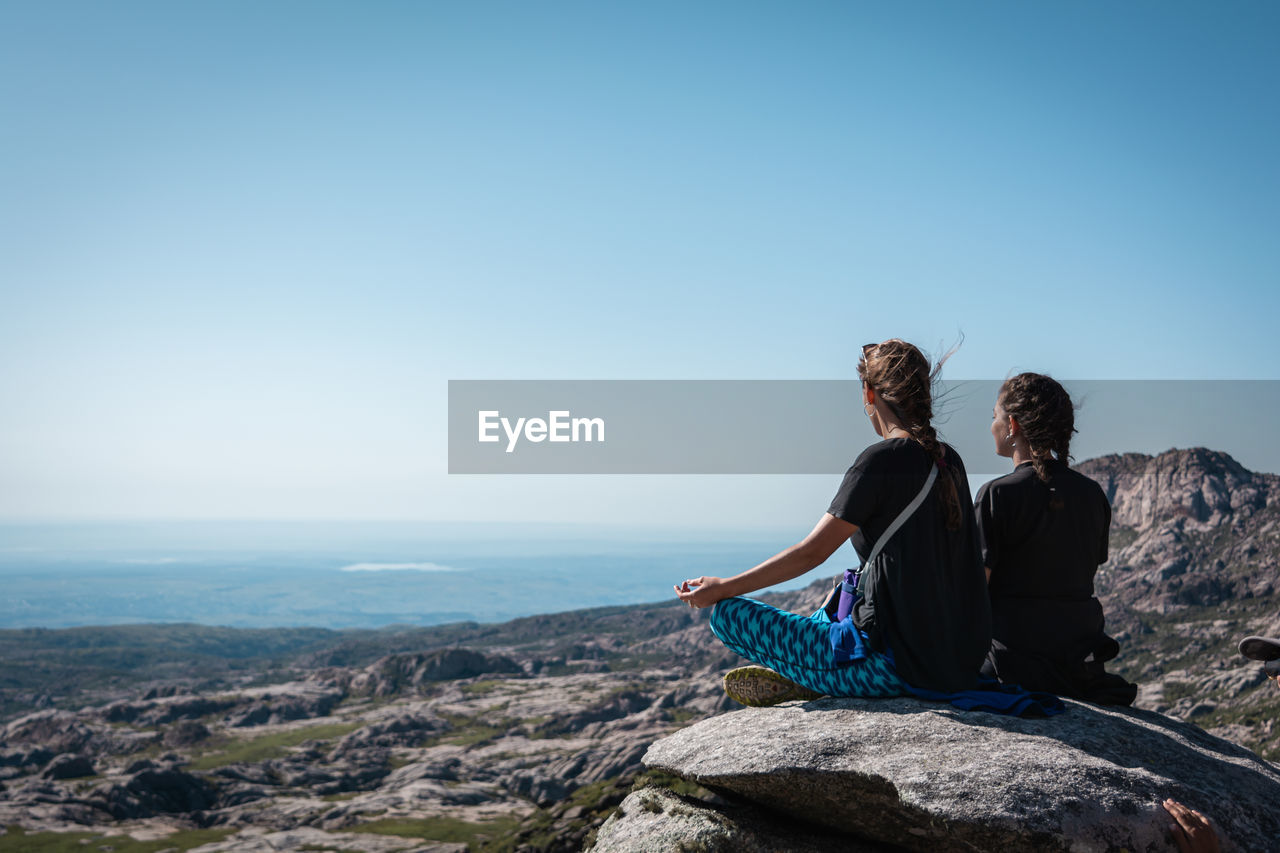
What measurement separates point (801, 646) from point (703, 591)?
170 centimetres

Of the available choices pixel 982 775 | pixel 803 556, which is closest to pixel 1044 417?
pixel 803 556

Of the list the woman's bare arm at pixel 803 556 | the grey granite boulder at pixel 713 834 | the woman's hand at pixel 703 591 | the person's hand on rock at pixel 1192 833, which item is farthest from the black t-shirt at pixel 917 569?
the grey granite boulder at pixel 713 834

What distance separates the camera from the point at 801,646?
12.0 metres

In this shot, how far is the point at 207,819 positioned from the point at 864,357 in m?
208

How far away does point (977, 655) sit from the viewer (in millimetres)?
11359

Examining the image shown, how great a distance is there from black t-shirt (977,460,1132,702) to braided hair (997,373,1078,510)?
14 cm

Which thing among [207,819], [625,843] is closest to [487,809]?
[207,819]

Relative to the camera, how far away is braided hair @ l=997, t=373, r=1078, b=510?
12.6 metres

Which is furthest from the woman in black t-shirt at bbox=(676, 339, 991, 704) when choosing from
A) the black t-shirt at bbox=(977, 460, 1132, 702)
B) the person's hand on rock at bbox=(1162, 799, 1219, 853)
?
the person's hand on rock at bbox=(1162, 799, 1219, 853)

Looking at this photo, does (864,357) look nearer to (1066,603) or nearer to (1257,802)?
(1066,603)

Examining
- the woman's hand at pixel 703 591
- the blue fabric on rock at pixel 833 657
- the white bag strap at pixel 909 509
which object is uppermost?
the white bag strap at pixel 909 509

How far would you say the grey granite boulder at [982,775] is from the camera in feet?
32.7

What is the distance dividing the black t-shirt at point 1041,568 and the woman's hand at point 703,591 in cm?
415

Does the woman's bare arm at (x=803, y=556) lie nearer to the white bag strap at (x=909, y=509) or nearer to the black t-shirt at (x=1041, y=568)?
the white bag strap at (x=909, y=509)
